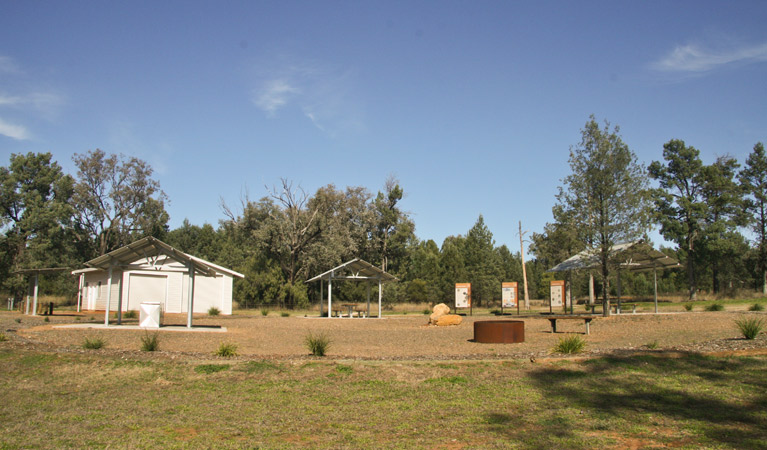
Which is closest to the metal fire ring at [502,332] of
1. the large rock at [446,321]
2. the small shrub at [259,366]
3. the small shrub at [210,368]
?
the small shrub at [259,366]

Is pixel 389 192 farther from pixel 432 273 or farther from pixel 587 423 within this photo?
pixel 587 423

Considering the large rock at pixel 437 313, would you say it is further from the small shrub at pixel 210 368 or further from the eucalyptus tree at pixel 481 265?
the eucalyptus tree at pixel 481 265

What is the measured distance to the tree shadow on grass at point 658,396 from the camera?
607 centimetres

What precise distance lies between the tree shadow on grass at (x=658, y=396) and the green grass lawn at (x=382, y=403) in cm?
2

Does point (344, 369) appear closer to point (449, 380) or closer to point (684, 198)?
point (449, 380)

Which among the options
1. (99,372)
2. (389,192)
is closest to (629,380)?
(99,372)

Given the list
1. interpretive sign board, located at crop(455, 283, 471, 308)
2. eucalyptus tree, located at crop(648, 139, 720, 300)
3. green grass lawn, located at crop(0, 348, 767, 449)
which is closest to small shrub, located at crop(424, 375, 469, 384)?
green grass lawn, located at crop(0, 348, 767, 449)

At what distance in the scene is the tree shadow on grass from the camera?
6074 millimetres

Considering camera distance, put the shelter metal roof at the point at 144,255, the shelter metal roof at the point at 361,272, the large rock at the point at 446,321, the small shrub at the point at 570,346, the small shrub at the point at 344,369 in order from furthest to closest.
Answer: the shelter metal roof at the point at 361,272 < the large rock at the point at 446,321 < the shelter metal roof at the point at 144,255 < the small shrub at the point at 570,346 < the small shrub at the point at 344,369

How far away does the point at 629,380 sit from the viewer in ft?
27.7

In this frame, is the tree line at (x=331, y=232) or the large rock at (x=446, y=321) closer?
the large rock at (x=446, y=321)

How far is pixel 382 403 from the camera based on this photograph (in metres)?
7.68

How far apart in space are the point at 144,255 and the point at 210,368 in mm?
13264

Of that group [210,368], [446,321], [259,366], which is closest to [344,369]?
[259,366]
